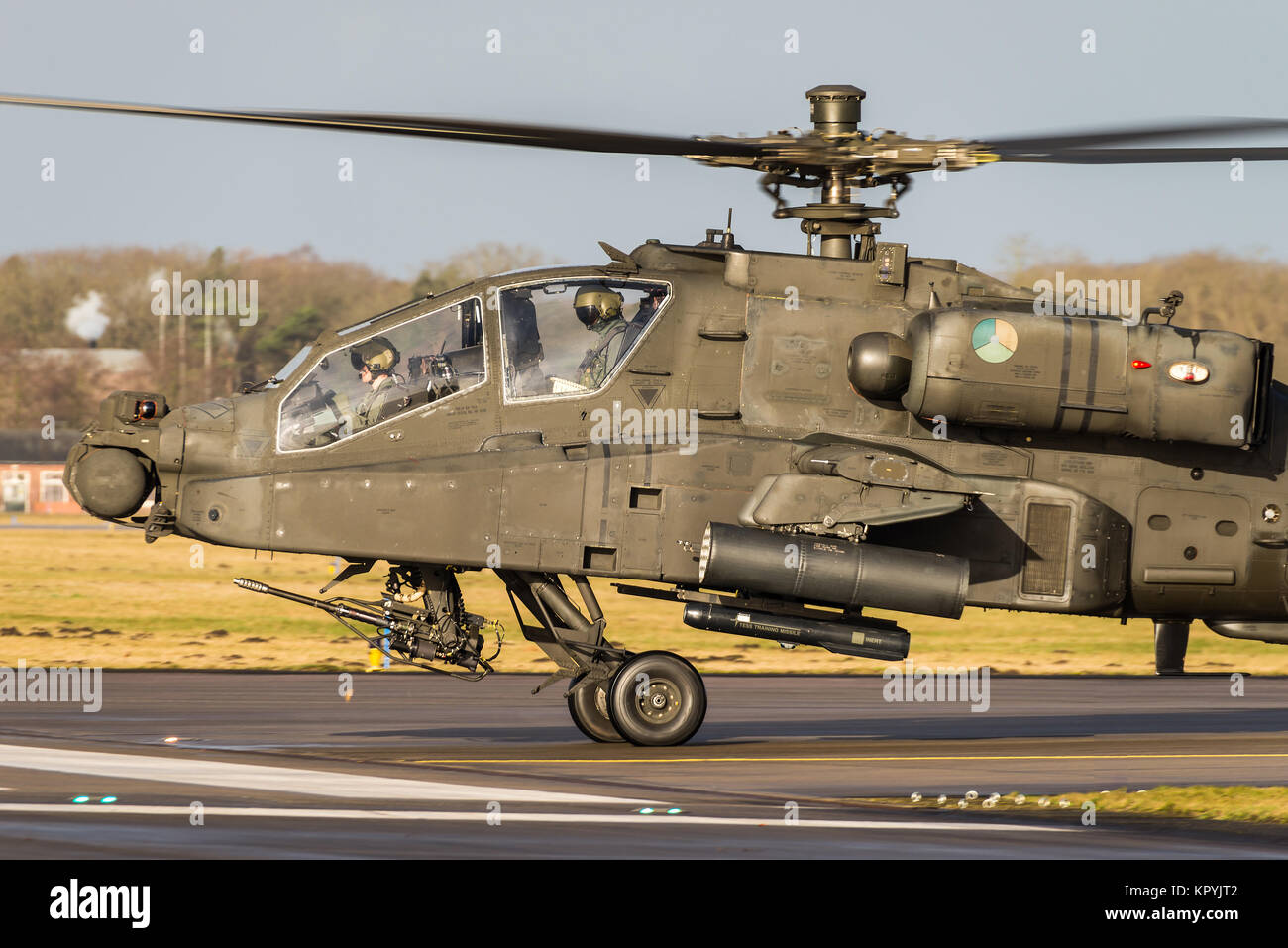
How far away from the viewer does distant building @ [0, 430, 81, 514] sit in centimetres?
7519

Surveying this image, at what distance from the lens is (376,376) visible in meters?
13.8

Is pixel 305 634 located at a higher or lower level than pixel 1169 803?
lower

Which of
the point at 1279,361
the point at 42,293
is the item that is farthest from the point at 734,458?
the point at 42,293

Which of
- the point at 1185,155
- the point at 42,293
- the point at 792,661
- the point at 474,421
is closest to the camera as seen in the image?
the point at 1185,155

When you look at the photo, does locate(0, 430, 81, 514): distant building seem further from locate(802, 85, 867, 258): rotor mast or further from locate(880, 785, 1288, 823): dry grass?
locate(880, 785, 1288, 823): dry grass

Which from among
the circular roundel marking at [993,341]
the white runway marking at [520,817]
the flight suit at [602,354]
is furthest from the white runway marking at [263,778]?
the circular roundel marking at [993,341]

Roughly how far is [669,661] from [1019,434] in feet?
11.8

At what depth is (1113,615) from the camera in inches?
564

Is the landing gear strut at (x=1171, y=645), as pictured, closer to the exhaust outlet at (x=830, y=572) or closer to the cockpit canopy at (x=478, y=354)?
the exhaust outlet at (x=830, y=572)

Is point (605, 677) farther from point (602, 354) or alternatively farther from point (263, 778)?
point (263, 778)

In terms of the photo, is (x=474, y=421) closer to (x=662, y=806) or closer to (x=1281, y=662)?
(x=662, y=806)

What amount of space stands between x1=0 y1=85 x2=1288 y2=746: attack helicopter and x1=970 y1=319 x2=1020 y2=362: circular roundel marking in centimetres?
3

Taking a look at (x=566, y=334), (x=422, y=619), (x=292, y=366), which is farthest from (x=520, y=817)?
(x=292, y=366)

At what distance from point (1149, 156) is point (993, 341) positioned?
1901 mm
